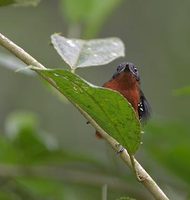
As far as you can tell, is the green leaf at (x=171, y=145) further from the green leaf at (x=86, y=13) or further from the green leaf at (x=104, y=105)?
the green leaf at (x=104, y=105)

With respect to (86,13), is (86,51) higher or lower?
lower

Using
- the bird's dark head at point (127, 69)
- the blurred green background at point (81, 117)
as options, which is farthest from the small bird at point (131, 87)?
the blurred green background at point (81, 117)

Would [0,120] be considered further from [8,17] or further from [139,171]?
[139,171]

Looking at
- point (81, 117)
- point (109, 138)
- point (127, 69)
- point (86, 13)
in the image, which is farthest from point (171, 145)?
point (81, 117)

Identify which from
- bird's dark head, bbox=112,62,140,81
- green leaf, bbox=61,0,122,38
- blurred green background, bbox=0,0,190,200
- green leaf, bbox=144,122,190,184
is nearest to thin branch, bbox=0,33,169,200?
blurred green background, bbox=0,0,190,200

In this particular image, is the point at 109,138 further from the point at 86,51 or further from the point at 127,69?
the point at 127,69

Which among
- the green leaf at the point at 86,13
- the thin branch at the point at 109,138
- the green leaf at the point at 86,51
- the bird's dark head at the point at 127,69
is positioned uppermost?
the green leaf at the point at 86,13

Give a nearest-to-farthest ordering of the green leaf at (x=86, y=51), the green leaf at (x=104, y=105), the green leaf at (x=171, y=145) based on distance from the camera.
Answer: the green leaf at (x=104, y=105) → the green leaf at (x=86, y=51) → the green leaf at (x=171, y=145)

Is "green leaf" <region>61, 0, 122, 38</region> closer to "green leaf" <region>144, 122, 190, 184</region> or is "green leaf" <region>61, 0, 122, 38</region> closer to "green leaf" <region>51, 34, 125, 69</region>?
"green leaf" <region>144, 122, 190, 184</region>
